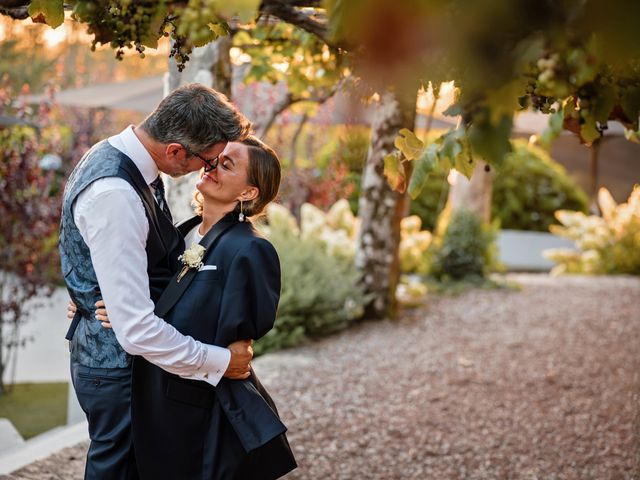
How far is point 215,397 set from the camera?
2643 mm

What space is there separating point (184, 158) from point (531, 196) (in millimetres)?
13922

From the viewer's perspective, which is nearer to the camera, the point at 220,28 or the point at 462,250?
the point at 220,28

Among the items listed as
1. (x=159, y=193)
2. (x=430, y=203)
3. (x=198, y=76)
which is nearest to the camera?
(x=159, y=193)

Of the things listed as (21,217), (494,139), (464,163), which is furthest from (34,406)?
(494,139)

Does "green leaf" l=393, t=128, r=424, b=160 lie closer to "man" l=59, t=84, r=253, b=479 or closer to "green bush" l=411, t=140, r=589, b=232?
"man" l=59, t=84, r=253, b=479

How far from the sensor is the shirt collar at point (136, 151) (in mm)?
2545

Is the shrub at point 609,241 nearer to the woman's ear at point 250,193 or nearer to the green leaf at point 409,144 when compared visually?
the woman's ear at point 250,193

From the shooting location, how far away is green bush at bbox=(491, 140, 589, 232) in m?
15.7

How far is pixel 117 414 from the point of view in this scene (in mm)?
2639

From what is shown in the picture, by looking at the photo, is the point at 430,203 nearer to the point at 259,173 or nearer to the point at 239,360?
the point at 259,173

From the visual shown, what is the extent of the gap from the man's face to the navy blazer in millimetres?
271

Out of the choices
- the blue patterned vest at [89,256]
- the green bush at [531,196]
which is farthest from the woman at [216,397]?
the green bush at [531,196]

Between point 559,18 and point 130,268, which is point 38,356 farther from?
point 559,18

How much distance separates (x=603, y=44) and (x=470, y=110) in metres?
0.27
